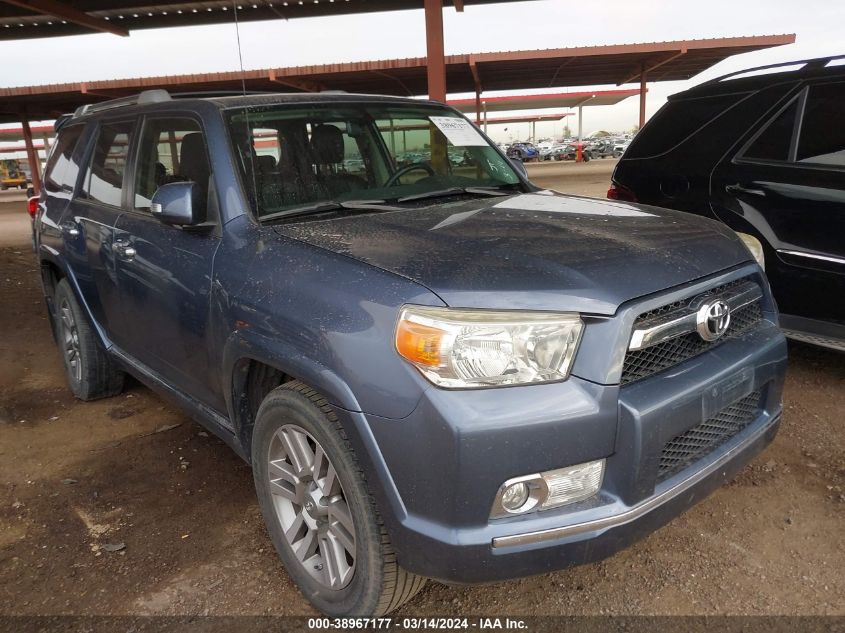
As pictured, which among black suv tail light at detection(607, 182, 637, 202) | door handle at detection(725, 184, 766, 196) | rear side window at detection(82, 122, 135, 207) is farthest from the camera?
black suv tail light at detection(607, 182, 637, 202)

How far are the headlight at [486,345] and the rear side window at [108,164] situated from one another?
233 centimetres

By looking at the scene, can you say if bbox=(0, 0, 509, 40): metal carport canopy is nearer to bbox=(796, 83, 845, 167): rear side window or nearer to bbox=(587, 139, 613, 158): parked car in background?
bbox=(796, 83, 845, 167): rear side window

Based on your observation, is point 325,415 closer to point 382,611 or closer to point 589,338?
point 382,611

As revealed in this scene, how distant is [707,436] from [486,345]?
0.88 m

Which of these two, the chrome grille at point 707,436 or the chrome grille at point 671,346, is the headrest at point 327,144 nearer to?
the chrome grille at point 671,346

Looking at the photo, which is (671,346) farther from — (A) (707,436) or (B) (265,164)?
(B) (265,164)

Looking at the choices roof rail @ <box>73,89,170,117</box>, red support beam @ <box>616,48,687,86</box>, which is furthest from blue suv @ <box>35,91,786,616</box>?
red support beam @ <box>616,48,687,86</box>

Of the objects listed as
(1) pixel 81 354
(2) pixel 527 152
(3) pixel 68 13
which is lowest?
(2) pixel 527 152

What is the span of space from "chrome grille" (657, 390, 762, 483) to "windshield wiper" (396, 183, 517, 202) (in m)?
1.46

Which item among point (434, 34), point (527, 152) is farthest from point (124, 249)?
point (527, 152)

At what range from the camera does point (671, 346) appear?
2.02 m

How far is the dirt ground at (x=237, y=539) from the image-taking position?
7.54ft

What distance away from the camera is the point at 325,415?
197 cm

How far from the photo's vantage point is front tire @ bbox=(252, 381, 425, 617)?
193 centimetres
